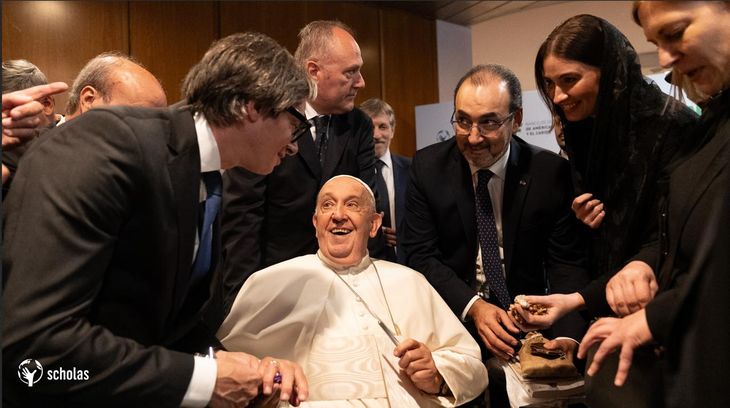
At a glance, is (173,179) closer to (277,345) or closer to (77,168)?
(77,168)

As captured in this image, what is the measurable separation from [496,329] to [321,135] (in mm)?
1221

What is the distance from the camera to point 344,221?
2.75 meters

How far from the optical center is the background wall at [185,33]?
212 inches

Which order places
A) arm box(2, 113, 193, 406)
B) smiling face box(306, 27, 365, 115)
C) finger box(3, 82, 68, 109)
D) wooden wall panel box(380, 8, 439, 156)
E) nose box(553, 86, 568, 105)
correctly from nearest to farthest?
1. arm box(2, 113, 193, 406)
2. finger box(3, 82, 68, 109)
3. nose box(553, 86, 568, 105)
4. smiling face box(306, 27, 365, 115)
5. wooden wall panel box(380, 8, 439, 156)

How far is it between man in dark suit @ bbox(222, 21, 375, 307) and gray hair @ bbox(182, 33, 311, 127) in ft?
3.87

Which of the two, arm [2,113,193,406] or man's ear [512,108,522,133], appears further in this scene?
man's ear [512,108,522,133]

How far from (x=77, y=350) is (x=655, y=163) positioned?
1.68 m

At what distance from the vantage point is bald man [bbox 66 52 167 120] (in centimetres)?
268

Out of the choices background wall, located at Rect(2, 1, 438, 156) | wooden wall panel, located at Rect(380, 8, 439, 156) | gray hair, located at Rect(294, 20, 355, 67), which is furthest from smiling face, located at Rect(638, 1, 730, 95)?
wooden wall panel, located at Rect(380, 8, 439, 156)

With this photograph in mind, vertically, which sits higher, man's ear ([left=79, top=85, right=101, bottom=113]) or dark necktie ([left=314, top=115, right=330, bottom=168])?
man's ear ([left=79, top=85, right=101, bottom=113])

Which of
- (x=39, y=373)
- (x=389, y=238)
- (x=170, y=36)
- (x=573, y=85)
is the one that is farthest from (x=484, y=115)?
(x=170, y=36)

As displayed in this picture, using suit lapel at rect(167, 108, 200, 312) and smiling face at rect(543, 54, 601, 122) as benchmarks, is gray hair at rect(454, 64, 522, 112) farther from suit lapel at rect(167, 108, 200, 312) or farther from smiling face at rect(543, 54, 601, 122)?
suit lapel at rect(167, 108, 200, 312)

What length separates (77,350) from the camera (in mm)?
1424

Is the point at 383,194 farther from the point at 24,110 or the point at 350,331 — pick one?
the point at 24,110
